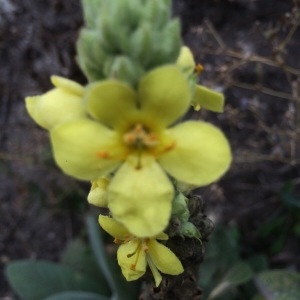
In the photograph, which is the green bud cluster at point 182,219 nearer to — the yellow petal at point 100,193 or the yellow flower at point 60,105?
the yellow petal at point 100,193

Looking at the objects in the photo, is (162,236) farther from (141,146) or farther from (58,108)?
(58,108)

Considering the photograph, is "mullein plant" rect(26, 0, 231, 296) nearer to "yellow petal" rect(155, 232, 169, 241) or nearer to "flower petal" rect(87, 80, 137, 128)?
"flower petal" rect(87, 80, 137, 128)

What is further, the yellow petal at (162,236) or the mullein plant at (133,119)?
the yellow petal at (162,236)

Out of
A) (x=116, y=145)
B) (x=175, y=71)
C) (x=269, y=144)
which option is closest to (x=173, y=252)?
(x=116, y=145)

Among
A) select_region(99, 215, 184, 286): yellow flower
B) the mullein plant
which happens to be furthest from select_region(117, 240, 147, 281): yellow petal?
the mullein plant

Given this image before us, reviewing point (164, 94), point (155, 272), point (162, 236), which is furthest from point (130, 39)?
point (155, 272)

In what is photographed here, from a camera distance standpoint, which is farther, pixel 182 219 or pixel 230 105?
pixel 230 105

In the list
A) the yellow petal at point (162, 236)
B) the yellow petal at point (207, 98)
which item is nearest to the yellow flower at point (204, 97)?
the yellow petal at point (207, 98)
